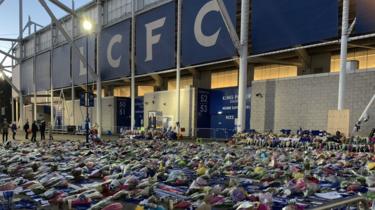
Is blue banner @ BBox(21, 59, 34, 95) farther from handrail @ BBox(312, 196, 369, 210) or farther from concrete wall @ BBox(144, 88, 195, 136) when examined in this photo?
handrail @ BBox(312, 196, 369, 210)

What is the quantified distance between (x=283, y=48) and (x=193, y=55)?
841 cm

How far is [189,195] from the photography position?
5.89m

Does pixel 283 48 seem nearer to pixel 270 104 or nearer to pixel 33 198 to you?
pixel 270 104

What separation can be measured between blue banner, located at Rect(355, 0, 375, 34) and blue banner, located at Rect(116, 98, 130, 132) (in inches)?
1106

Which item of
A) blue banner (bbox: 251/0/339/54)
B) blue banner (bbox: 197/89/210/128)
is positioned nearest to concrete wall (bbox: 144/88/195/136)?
blue banner (bbox: 197/89/210/128)

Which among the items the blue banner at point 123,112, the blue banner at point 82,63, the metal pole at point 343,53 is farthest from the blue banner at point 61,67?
the metal pole at point 343,53

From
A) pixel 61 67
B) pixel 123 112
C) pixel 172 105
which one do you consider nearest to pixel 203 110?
pixel 172 105

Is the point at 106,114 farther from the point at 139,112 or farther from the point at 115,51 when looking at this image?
the point at 115,51

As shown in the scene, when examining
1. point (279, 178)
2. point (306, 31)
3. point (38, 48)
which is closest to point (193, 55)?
point (306, 31)

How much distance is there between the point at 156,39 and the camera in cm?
3138

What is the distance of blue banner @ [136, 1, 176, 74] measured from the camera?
97.7ft

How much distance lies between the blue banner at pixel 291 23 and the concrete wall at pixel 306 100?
2306 millimetres

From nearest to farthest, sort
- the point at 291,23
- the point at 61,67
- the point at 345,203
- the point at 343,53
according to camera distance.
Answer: the point at 345,203, the point at 343,53, the point at 291,23, the point at 61,67

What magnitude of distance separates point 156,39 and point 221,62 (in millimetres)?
8315
